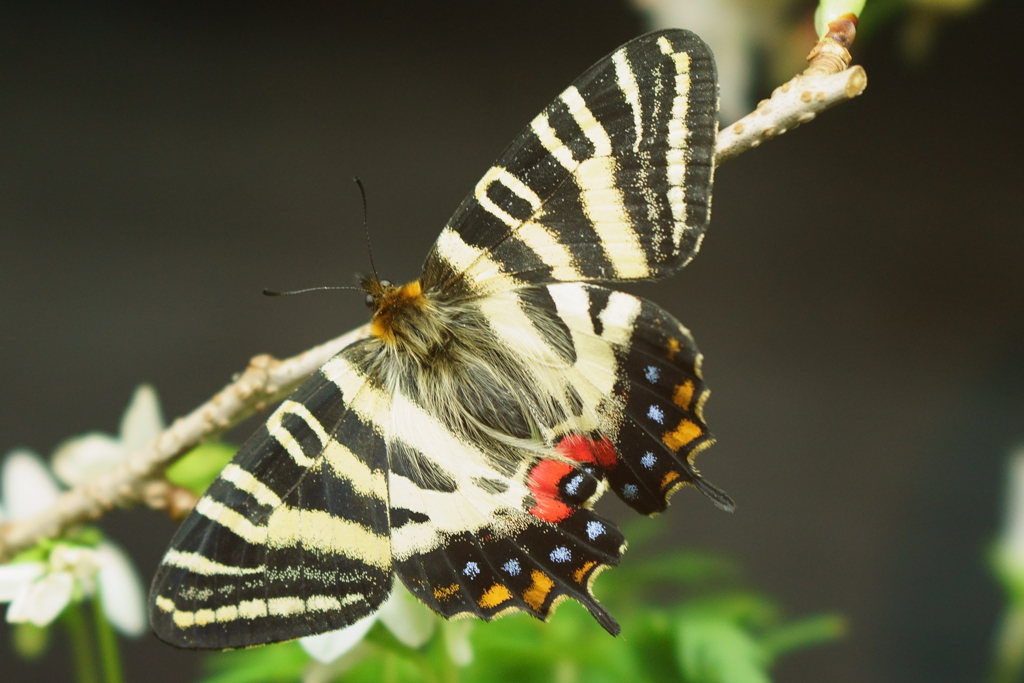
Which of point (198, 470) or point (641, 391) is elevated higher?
point (641, 391)

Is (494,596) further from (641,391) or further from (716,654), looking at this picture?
(716,654)

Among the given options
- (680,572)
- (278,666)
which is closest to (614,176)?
(278,666)

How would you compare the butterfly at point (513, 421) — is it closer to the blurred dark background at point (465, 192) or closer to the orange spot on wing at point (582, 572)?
the orange spot on wing at point (582, 572)

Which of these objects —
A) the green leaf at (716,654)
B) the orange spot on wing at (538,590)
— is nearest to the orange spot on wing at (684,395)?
the orange spot on wing at (538,590)

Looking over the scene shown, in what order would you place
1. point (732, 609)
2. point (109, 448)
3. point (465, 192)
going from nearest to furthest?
point (109, 448), point (732, 609), point (465, 192)

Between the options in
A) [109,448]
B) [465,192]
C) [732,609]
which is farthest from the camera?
[465,192]

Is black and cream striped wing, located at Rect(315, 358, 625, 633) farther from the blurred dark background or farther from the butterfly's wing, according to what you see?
the blurred dark background
